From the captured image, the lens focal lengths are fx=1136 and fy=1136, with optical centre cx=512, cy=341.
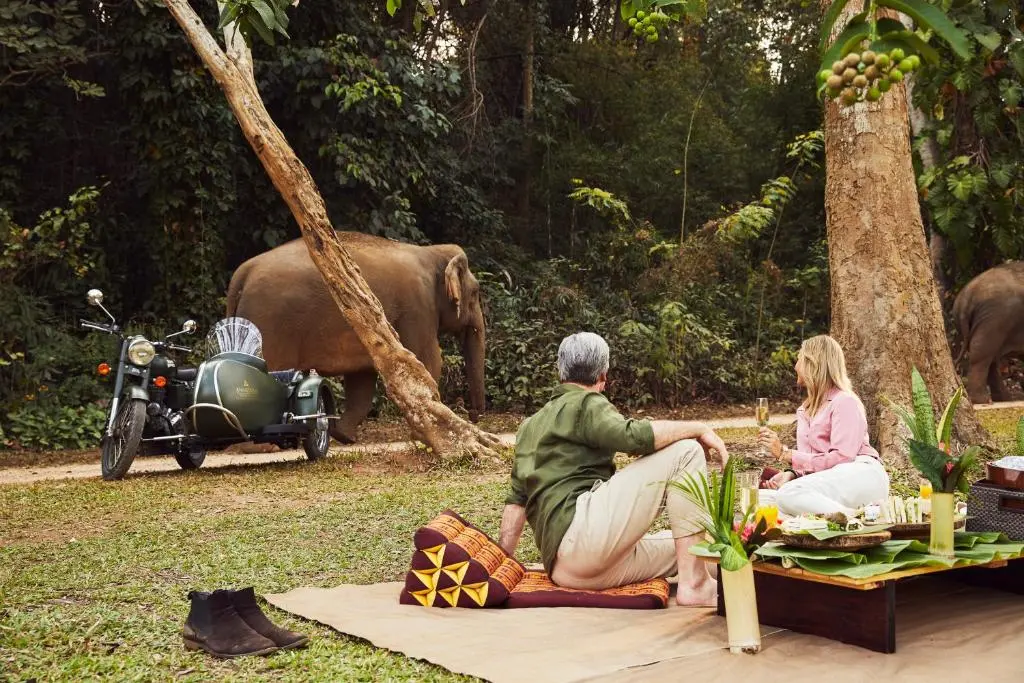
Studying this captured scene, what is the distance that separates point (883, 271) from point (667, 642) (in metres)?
5.21

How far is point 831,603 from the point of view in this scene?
13.6 ft

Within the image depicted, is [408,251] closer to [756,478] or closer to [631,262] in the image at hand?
[631,262]

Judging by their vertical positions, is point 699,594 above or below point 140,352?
below

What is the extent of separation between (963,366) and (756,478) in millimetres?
13747

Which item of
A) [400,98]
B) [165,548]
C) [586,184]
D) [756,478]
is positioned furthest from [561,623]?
[586,184]

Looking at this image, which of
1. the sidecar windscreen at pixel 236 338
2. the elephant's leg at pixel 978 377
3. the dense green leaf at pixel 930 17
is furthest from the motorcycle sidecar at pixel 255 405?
the elephant's leg at pixel 978 377

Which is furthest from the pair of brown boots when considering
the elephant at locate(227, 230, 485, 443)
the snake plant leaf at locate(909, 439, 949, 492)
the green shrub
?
the green shrub

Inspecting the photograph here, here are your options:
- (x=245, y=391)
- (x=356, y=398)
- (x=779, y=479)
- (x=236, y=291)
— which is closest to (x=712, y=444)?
(x=779, y=479)

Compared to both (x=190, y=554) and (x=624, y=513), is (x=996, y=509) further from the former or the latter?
(x=190, y=554)

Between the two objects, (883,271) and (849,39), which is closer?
(849,39)

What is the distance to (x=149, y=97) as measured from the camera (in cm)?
1416

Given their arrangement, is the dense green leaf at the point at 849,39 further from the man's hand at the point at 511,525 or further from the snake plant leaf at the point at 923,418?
the man's hand at the point at 511,525

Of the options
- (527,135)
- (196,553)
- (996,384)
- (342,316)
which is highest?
(527,135)

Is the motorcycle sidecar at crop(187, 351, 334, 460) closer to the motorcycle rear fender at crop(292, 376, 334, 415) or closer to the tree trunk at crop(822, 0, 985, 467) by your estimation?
the motorcycle rear fender at crop(292, 376, 334, 415)
